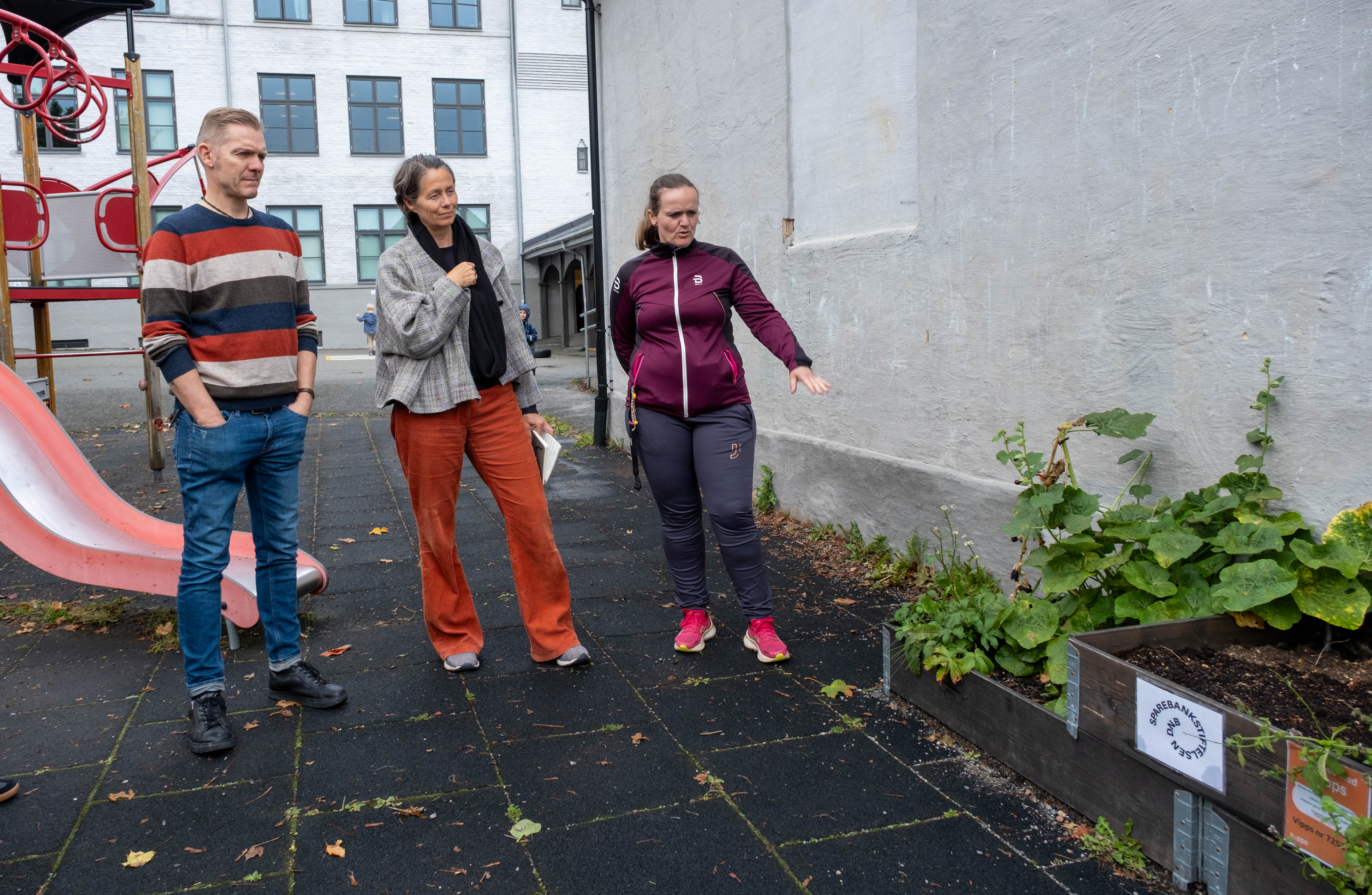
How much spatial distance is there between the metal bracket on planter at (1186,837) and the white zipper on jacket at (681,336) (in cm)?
208

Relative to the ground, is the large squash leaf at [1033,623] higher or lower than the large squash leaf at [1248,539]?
lower

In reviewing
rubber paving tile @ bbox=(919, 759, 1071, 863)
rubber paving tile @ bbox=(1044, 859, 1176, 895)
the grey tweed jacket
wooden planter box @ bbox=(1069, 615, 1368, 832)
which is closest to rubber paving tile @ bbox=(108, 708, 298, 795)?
the grey tweed jacket

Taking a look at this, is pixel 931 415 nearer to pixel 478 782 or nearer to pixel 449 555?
pixel 449 555

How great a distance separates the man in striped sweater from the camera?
3066 mm

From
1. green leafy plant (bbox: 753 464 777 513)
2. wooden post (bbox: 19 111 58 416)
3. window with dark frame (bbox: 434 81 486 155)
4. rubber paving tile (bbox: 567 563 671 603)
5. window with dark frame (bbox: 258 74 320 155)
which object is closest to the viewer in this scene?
rubber paving tile (bbox: 567 563 671 603)

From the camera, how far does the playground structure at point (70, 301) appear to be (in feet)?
13.8

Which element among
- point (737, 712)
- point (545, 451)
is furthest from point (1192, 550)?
point (545, 451)

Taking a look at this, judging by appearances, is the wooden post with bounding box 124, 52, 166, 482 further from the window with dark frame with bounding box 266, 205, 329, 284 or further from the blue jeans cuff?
the window with dark frame with bounding box 266, 205, 329, 284

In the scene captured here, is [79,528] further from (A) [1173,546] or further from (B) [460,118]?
(B) [460,118]

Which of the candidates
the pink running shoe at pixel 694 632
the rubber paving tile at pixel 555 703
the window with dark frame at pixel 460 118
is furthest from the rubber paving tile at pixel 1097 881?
the window with dark frame at pixel 460 118

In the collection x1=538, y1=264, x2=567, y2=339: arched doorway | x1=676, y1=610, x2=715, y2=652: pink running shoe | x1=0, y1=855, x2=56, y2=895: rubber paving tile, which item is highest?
x1=538, y1=264, x2=567, y2=339: arched doorway

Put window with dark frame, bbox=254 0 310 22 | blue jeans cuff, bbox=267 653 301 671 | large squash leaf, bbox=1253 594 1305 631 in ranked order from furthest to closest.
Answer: window with dark frame, bbox=254 0 310 22
blue jeans cuff, bbox=267 653 301 671
large squash leaf, bbox=1253 594 1305 631

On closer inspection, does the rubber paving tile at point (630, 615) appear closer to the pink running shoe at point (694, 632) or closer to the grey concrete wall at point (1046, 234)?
the pink running shoe at point (694, 632)

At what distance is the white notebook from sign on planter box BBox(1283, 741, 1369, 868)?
2581 millimetres
